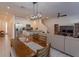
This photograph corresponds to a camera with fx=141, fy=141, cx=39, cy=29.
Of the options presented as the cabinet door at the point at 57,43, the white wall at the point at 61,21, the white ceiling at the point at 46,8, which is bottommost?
the cabinet door at the point at 57,43

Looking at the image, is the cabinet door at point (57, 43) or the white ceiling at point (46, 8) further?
the cabinet door at point (57, 43)

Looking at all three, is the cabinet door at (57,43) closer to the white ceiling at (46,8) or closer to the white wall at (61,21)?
the white wall at (61,21)

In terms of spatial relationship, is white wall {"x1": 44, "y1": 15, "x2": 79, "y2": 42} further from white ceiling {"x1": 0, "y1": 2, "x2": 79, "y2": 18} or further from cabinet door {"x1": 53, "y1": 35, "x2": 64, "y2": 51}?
cabinet door {"x1": 53, "y1": 35, "x2": 64, "y2": 51}

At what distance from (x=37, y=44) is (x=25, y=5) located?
702 millimetres

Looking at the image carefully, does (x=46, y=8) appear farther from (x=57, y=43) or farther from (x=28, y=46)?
(x=57, y=43)

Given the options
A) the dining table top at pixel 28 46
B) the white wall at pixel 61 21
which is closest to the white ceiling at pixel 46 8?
the white wall at pixel 61 21

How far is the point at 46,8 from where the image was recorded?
2.43 meters

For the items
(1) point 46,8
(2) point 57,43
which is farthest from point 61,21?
(2) point 57,43

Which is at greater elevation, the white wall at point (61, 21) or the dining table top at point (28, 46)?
the white wall at point (61, 21)

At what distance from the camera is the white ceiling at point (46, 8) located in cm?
226

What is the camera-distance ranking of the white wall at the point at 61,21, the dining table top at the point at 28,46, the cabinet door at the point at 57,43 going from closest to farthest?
the dining table top at the point at 28,46
the white wall at the point at 61,21
the cabinet door at the point at 57,43

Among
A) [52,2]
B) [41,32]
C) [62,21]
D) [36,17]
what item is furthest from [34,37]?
[52,2]

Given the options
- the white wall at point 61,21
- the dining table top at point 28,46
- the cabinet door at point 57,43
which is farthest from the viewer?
the cabinet door at point 57,43

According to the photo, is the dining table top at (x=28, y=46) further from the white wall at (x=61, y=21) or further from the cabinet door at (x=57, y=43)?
the cabinet door at (x=57, y=43)
